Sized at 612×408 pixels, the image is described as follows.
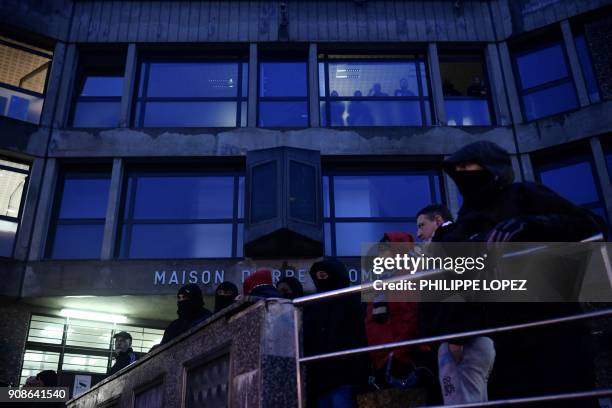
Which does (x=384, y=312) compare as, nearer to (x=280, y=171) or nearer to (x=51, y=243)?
(x=280, y=171)

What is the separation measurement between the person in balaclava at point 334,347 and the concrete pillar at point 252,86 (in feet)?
28.7

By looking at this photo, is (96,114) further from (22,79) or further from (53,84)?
(22,79)

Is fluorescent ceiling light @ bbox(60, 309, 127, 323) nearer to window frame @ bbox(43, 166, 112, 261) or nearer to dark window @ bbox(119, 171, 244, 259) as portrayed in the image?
window frame @ bbox(43, 166, 112, 261)

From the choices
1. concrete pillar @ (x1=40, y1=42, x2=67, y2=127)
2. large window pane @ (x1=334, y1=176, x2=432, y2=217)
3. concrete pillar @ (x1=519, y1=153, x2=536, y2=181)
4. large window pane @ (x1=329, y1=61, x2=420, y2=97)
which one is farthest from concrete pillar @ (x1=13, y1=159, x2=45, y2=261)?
concrete pillar @ (x1=519, y1=153, x2=536, y2=181)

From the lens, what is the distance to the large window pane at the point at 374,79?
1299 centimetres

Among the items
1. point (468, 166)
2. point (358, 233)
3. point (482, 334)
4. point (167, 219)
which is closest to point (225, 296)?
point (468, 166)

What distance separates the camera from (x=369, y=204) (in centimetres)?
1181

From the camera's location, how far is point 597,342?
31.3 feet

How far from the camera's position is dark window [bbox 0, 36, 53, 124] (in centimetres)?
1185

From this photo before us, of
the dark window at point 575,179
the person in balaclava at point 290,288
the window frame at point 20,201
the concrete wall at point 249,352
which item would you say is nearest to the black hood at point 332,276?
the person in balaclava at point 290,288

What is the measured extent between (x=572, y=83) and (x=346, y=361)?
1093 centimetres

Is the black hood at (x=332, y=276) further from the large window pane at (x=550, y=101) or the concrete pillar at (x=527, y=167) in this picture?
the large window pane at (x=550, y=101)

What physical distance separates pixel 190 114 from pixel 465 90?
6573 mm

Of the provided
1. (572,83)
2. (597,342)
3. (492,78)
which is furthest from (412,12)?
(597,342)
